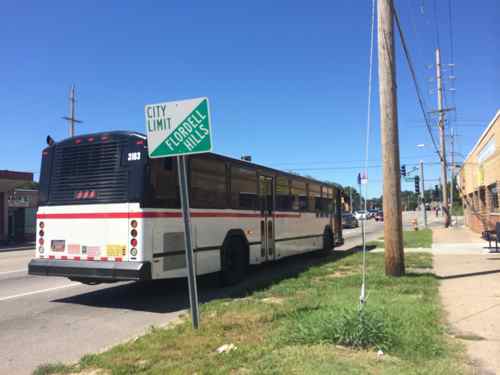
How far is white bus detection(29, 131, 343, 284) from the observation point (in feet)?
25.1

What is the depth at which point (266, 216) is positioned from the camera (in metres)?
12.0

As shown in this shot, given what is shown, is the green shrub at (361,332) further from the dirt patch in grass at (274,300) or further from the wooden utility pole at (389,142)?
the wooden utility pole at (389,142)

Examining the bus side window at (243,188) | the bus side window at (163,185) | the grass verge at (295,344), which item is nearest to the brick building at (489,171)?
the bus side window at (243,188)

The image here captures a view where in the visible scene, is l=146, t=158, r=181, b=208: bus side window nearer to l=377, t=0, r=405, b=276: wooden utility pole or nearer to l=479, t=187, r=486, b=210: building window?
l=377, t=0, r=405, b=276: wooden utility pole

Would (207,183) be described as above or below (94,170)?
below

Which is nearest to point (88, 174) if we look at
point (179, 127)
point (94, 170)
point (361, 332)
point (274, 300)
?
point (94, 170)

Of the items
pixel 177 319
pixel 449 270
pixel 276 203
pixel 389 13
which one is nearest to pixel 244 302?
pixel 177 319

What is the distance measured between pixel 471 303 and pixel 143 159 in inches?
232

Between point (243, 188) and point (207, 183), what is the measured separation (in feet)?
5.78

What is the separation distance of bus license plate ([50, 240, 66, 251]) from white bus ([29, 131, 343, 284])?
0.02 m

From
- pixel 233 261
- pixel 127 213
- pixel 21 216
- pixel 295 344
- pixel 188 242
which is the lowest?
pixel 295 344

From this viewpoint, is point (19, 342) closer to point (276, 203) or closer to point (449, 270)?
point (276, 203)

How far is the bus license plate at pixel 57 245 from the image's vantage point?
326 inches

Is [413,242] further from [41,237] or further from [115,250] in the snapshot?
[41,237]
